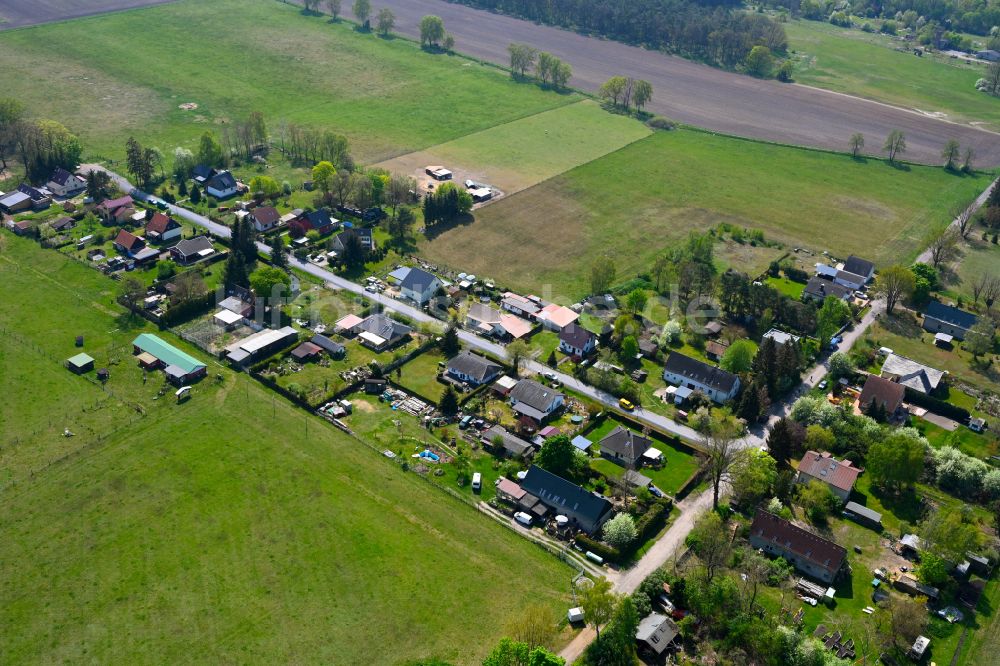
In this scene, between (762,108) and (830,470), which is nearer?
(830,470)

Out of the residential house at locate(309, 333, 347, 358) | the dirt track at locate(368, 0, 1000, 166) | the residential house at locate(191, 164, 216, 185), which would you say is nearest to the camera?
the residential house at locate(309, 333, 347, 358)

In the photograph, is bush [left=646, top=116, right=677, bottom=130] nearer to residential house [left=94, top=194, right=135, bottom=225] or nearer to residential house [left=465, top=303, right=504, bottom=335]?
residential house [left=465, top=303, right=504, bottom=335]

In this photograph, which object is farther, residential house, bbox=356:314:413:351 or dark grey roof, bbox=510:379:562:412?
residential house, bbox=356:314:413:351

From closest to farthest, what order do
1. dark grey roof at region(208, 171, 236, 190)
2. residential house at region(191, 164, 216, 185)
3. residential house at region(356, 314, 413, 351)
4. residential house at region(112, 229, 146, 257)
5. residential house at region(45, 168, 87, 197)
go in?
residential house at region(356, 314, 413, 351) < residential house at region(112, 229, 146, 257) < residential house at region(45, 168, 87, 197) < dark grey roof at region(208, 171, 236, 190) < residential house at region(191, 164, 216, 185)

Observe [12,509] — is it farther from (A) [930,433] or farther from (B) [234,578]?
(A) [930,433]

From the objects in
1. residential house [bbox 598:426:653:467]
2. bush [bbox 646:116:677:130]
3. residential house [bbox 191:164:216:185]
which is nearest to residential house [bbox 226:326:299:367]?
residential house [bbox 598:426:653:467]

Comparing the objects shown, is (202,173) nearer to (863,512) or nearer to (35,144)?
(35,144)

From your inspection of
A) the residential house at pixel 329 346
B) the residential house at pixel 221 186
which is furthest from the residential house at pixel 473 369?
the residential house at pixel 221 186

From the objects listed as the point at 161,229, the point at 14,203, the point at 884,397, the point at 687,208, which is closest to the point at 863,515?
the point at 884,397
